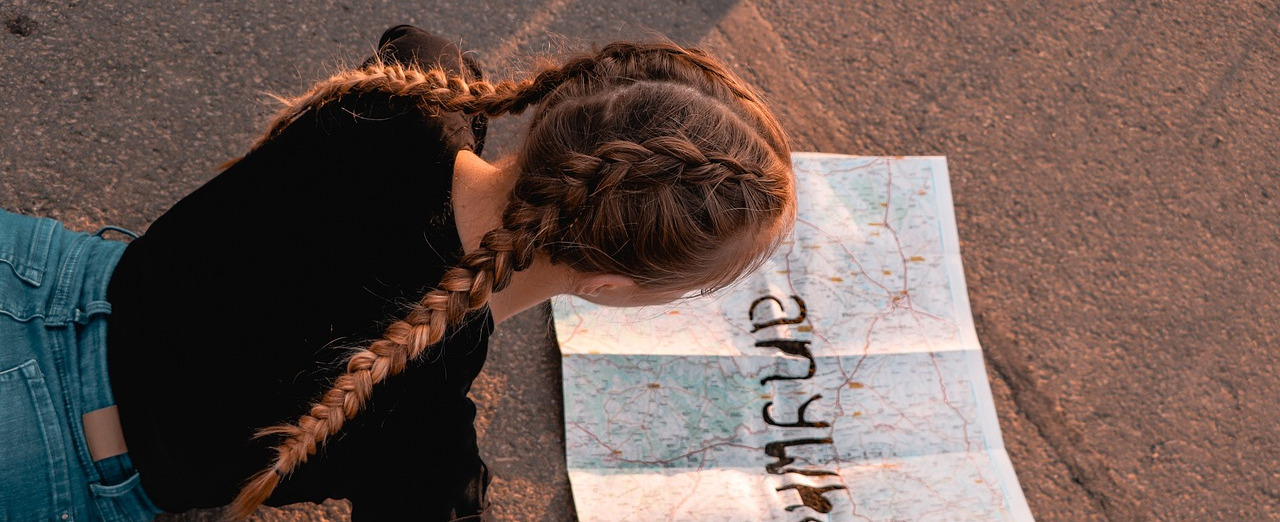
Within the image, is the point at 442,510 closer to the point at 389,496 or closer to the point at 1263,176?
the point at 389,496

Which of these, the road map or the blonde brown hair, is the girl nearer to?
the blonde brown hair

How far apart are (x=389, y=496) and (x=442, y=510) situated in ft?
0.20

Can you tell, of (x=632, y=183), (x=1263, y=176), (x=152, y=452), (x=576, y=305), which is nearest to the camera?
(x=632, y=183)

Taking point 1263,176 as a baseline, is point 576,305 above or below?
below

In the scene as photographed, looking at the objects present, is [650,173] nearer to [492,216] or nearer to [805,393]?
[492,216]

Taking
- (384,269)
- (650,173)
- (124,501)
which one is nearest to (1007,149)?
(650,173)

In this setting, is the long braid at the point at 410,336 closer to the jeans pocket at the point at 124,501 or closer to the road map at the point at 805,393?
the jeans pocket at the point at 124,501

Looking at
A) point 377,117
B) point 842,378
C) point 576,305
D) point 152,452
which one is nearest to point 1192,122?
point 842,378

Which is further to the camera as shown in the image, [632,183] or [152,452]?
[152,452]

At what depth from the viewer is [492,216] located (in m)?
0.89

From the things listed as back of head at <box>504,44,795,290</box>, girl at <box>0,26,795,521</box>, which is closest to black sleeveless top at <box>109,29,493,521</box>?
girl at <box>0,26,795,521</box>

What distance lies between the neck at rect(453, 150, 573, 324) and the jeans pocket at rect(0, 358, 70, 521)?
0.47 metres

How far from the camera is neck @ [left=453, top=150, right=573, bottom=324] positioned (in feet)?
2.93

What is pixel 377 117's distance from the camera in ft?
3.21
